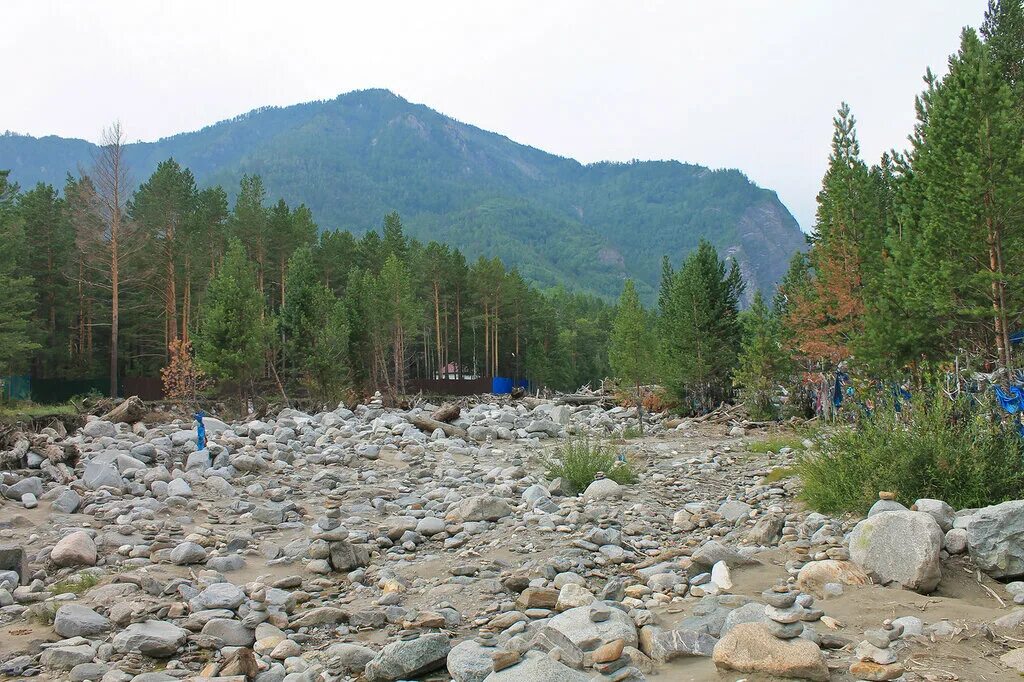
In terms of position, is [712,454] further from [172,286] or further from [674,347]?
[172,286]

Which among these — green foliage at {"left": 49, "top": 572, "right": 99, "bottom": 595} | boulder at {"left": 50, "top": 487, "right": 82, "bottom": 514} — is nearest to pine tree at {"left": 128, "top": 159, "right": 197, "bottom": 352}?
boulder at {"left": 50, "top": 487, "right": 82, "bottom": 514}

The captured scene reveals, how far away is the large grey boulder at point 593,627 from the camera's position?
446cm

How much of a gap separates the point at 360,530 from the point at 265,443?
9368 mm

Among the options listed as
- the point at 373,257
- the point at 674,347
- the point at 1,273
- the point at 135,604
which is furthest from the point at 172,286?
the point at 135,604

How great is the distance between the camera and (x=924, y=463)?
6891 millimetres

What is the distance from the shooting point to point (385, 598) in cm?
627

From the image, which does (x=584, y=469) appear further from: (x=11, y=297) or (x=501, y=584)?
(x=11, y=297)

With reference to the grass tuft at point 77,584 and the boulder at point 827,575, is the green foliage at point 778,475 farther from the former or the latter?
the grass tuft at point 77,584

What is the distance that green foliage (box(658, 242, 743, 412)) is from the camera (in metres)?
31.0

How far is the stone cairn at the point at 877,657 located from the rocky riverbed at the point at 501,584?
0.01 metres

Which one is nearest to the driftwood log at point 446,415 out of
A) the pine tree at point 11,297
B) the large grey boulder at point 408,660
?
the pine tree at point 11,297

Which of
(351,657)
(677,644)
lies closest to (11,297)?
(351,657)

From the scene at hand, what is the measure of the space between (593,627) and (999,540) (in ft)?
10.7

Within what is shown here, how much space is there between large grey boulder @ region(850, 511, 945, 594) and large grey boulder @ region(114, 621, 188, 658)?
5.47 metres
